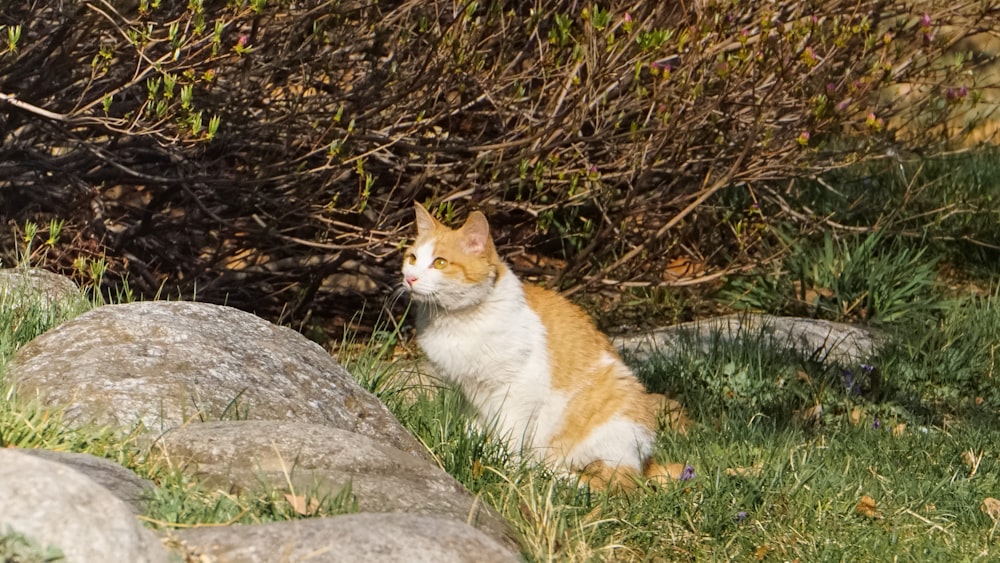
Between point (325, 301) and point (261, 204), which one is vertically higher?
point (261, 204)

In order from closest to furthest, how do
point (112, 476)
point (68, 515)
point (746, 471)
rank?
point (68, 515), point (112, 476), point (746, 471)

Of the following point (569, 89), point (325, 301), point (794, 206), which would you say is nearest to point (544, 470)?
point (569, 89)

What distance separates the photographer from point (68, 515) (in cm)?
222

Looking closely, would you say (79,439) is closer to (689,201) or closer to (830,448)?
(830,448)

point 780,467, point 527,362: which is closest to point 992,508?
point 780,467

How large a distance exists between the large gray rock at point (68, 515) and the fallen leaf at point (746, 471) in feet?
7.55

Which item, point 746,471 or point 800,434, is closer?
point 746,471

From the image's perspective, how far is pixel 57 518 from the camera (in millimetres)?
2211

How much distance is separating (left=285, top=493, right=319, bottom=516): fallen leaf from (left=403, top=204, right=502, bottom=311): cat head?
2141 millimetres

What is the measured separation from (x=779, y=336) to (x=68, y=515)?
4.45 meters

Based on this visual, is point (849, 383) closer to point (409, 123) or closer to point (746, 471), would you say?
point (746, 471)

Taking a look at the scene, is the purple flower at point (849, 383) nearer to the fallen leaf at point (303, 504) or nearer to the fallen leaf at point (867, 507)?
the fallen leaf at point (867, 507)

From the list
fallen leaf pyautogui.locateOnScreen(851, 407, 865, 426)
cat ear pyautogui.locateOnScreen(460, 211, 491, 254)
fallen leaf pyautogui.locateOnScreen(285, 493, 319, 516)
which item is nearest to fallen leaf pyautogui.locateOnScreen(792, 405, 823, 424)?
fallen leaf pyautogui.locateOnScreen(851, 407, 865, 426)

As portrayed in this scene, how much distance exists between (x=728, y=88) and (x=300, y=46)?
83.1 inches
